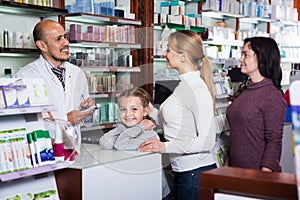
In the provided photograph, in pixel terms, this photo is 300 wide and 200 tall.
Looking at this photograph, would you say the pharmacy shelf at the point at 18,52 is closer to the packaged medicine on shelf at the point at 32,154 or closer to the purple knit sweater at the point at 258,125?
the packaged medicine on shelf at the point at 32,154

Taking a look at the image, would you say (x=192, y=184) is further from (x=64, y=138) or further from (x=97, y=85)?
(x=97, y=85)

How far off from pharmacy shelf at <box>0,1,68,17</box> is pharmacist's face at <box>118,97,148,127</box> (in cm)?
197

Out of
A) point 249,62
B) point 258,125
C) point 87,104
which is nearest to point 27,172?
point 87,104

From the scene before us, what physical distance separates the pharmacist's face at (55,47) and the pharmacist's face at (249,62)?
1.31 m

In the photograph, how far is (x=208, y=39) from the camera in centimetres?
719

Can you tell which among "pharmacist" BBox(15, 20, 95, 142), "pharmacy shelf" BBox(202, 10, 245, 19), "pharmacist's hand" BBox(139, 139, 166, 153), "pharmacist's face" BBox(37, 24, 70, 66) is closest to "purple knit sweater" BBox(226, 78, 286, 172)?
"pharmacist's hand" BBox(139, 139, 166, 153)

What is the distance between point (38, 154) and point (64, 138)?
21 cm

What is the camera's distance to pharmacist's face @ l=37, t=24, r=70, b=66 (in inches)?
134

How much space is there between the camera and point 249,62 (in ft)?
8.98

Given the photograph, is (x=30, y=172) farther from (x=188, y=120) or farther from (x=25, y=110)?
(x=188, y=120)

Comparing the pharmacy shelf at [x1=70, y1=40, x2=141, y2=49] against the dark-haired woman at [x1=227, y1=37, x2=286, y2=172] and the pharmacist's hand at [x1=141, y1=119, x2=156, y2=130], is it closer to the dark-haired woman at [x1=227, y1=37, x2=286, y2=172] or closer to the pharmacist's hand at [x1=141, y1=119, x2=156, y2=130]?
the pharmacist's hand at [x1=141, y1=119, x2=156, y2=130]

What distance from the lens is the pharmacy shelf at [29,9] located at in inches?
165

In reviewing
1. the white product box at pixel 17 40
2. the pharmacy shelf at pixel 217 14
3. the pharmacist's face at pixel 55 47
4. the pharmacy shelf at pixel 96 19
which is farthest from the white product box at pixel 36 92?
the pharmacy shelf at pixel 217 14

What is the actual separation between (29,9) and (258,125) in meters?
2.59
